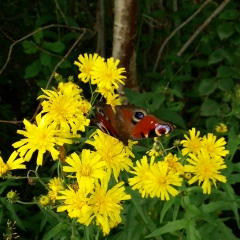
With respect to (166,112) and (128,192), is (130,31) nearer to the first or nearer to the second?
(166,112)

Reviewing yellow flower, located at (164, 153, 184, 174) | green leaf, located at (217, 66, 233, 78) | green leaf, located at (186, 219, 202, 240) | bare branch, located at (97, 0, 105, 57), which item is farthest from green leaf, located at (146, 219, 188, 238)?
bare branch, located at (97, 0, 105, 57)

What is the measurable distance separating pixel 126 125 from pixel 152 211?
0.62 metres

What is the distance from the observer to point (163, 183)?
2135 mm

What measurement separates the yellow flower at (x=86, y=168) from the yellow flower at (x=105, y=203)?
7 centimetres

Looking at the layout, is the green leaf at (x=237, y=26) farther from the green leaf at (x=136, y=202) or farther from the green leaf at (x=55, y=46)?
the green leaf at (x=136, y=202)

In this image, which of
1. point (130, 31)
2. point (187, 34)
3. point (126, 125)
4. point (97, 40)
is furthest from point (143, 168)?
point (187, 34)

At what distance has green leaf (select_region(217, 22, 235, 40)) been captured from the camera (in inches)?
133

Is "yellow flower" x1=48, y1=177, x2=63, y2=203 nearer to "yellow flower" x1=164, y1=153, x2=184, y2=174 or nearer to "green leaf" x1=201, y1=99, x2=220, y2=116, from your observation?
"yellow flower" x1=164, y1=153, x2=184, y2=174

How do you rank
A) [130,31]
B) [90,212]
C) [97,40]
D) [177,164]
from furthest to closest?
[97,40] < [130,31] < [177,164] < [90,212]

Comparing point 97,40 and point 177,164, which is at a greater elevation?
point 97,40

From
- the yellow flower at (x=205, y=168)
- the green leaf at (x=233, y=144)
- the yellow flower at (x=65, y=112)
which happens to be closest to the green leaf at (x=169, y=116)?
the green leaf at (x=233, y=144)

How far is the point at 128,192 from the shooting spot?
226 centimetres

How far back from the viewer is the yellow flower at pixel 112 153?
214 cm

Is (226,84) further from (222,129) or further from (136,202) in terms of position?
(136,202)
